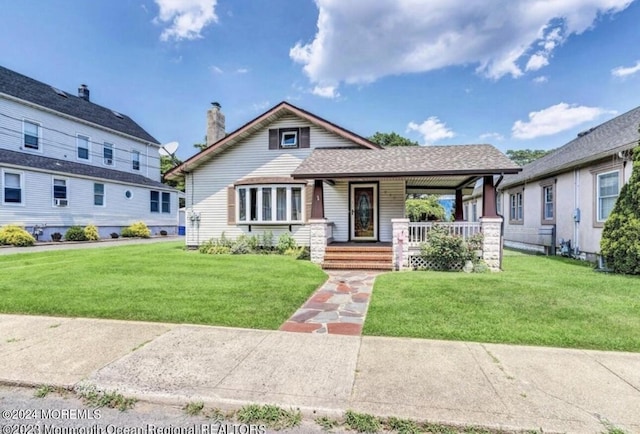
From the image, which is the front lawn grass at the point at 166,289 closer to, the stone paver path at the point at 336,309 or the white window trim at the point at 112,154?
the stone paver path at the point at 336,309

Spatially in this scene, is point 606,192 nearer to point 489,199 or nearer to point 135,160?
point 489,199

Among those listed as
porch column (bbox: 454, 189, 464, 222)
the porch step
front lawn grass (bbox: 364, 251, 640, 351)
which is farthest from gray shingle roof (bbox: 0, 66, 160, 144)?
porch column (bbox: 454, 189, 464, 222)

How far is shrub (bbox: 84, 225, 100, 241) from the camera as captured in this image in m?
19.4

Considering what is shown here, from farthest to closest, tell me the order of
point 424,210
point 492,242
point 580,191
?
1. point 424,210
2. point 580,191
3. point 492,242

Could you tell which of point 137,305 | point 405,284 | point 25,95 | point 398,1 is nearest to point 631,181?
point 405,284

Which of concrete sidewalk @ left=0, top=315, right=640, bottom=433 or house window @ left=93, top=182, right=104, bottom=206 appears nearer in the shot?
→ concrete sidewalk @ left=0, top=315, right=640, bottom=433

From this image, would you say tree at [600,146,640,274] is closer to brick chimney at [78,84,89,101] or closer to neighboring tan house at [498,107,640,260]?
neighboring tan house at [498,107,640,260]

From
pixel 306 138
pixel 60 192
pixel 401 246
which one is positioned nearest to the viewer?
pixel 401 246

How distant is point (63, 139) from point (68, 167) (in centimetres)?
215

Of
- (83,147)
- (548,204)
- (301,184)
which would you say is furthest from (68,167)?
(548,204)

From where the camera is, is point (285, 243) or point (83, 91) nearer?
point (285, 243)

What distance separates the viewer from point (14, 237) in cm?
1555

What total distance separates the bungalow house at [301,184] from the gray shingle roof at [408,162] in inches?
1.4

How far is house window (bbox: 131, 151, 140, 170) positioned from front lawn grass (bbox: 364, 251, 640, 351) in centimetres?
2449
